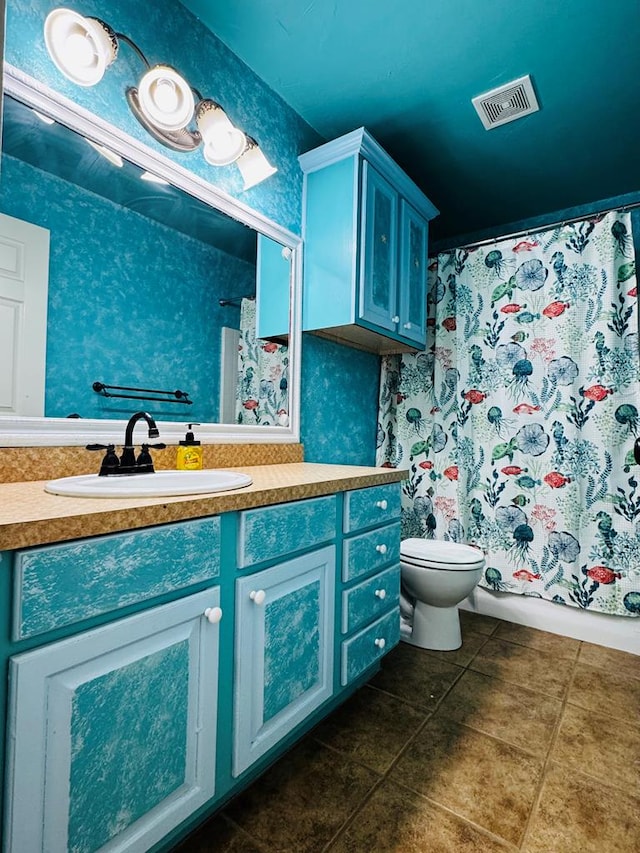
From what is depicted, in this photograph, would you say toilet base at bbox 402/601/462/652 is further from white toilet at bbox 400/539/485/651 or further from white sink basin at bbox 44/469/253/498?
white sink basin at bbox 44/469/253/498

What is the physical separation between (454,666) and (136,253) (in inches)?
79.9

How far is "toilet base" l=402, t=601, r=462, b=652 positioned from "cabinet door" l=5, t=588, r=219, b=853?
51.3 inches

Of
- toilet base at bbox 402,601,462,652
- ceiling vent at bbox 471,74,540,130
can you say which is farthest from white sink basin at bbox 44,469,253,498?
ceiling vent at bbox 471,74,540,130

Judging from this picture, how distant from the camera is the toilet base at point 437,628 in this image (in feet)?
6.77

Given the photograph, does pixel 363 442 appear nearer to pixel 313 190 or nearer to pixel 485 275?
pixel 485 275

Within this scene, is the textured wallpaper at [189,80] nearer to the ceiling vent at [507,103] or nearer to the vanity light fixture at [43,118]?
the vanity light fixture at [43,118]

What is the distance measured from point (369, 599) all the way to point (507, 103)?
6.86 ft

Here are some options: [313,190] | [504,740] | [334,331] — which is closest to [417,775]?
[504,740]

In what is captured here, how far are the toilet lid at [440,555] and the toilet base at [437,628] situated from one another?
23 centimetres

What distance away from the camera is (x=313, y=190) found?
2.04 m

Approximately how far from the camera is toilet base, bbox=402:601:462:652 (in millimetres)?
2062

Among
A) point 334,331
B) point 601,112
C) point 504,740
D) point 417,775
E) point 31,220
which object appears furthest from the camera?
point 334,331

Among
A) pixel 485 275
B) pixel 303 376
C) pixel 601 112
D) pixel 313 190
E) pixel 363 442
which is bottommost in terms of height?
pixel 363 442

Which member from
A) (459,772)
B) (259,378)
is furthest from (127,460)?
(459,772)
